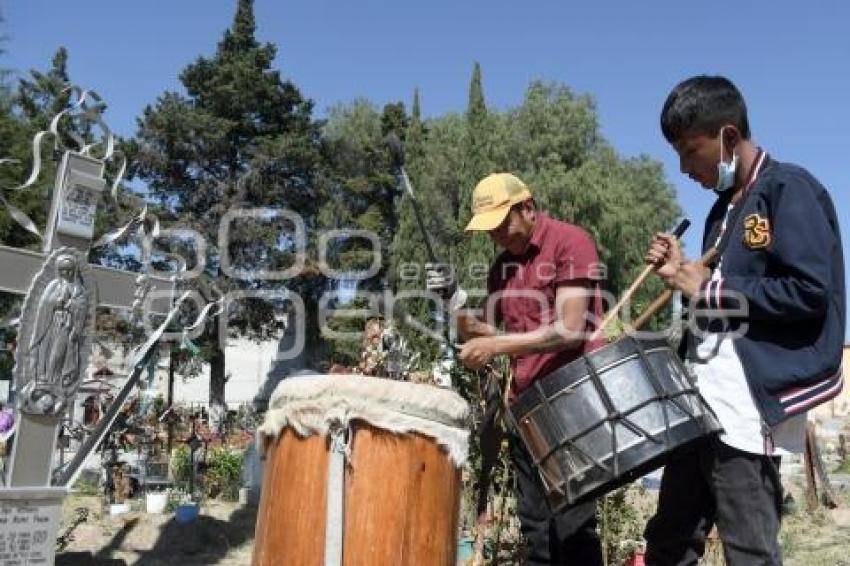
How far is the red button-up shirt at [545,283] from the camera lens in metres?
3.40

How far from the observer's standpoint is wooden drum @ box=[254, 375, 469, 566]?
279 cm

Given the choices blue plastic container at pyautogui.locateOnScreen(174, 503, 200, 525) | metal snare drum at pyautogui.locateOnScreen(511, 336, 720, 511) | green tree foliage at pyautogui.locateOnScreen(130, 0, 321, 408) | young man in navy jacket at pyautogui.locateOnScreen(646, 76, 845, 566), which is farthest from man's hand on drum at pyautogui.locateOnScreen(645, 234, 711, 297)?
green tree foliage at pyautogui.locateOnScreen(130, 0, 321, 408)

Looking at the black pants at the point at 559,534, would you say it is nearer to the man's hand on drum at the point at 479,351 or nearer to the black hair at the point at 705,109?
the man's hand on drum at the point at 479,351

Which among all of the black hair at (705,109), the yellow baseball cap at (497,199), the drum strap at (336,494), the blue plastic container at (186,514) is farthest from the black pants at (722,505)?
the blue plastic container at (186,514)

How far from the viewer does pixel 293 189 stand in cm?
3103

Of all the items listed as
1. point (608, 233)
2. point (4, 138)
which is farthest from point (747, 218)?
point (608, 233)

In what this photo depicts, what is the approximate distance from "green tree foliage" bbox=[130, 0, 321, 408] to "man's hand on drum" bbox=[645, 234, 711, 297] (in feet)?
86.2

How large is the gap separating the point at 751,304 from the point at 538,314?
1.15 meters

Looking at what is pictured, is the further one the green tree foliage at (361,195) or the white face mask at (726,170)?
the green tree foliage at (361,195)

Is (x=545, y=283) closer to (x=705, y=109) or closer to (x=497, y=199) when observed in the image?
(x=497, y=199)

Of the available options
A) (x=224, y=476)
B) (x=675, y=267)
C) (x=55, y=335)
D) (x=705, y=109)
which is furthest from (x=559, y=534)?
(x=224, y=476)

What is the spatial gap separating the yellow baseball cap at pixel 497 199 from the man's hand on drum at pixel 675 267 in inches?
33.6

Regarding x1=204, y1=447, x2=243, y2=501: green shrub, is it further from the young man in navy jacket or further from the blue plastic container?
the young man in navy jacket

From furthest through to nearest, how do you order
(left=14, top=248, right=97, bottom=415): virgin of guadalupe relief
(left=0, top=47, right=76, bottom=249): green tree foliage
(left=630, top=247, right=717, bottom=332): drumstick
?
(left=0, top=47, right=76, bottom=249): green tree foliage → (left=14, top=248, right=97, bottom=415): virgin of guadalupe relief → (left=630, top=247, right=717, bottom=332): drumstick
